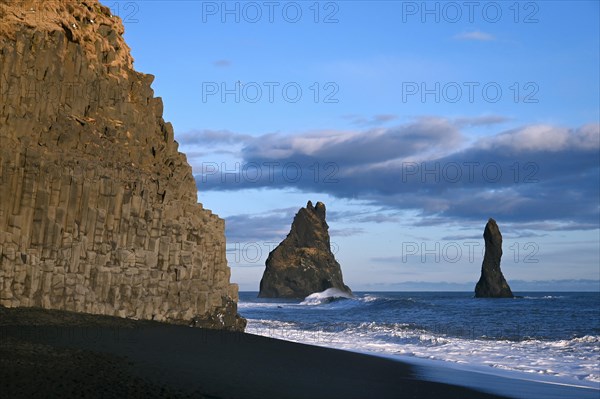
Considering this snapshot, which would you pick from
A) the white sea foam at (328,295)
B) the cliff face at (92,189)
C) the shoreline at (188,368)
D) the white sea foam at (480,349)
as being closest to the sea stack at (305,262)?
the white sea foam at (328,295)

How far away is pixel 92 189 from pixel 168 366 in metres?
14.0

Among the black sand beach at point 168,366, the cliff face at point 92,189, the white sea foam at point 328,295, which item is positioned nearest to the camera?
the black sand beach at point 168,366

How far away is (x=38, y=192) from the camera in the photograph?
2725 centimetres

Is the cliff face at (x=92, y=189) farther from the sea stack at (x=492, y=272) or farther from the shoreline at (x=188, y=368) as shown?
the sea stack at (x=492, y=272)

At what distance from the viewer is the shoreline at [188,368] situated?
43.8 ft

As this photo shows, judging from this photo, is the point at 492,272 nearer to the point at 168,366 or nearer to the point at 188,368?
the point at 188,368

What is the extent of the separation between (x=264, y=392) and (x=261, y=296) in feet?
528

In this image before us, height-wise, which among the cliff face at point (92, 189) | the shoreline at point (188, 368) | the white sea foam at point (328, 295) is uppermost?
the cliff face at point (92, 189)

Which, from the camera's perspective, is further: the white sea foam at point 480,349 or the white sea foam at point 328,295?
the white sea foam at point 328,295

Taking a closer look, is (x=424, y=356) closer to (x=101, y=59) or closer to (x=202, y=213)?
(x=202, y=213)

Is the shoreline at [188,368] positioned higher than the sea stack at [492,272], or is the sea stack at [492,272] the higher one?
the sea stack at [492,272]

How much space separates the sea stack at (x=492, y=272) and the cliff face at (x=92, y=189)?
371 ft

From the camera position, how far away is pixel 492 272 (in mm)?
145500

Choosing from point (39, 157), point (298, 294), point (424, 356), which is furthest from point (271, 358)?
point (298, 294)
